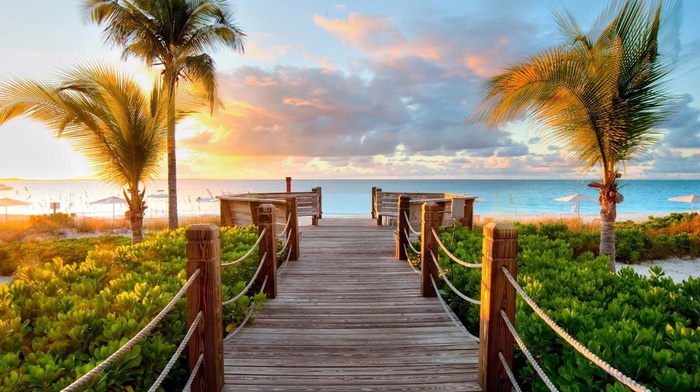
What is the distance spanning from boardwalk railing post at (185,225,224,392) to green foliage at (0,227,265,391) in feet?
0.59

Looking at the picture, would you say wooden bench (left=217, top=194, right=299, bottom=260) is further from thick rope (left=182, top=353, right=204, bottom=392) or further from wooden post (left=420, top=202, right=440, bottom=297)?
thick rope (left=182, top=353, right=204, bottom=392)

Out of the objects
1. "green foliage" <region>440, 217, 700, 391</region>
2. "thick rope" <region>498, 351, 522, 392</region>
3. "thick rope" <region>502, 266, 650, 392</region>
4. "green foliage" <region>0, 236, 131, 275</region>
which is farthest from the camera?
"green foliage" <region>0, 236, 131, 275</region>

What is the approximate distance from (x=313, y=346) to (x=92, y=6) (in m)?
12.2

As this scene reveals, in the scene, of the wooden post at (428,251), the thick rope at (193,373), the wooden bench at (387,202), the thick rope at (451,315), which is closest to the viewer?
the thick rope at (193,373)

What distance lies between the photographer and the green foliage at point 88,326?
2.06 meters

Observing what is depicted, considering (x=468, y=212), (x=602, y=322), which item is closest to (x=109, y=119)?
(x=468, y=212)

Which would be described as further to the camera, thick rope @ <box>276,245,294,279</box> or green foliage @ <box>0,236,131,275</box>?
green foliage @ <box>0,236,131,275</box>

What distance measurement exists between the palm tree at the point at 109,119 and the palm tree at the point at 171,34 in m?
0.69

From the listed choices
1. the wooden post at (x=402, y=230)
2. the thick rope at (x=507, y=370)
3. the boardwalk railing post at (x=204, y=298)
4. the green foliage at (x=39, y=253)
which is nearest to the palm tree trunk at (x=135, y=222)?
the green foliage at (x=39, y=253)

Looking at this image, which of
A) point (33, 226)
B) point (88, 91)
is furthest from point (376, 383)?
point (33, 226)

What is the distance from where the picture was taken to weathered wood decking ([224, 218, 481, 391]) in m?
3.02

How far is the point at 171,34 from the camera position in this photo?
11.1 m

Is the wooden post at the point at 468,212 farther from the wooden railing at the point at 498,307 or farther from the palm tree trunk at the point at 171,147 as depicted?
the palm tree trunk at the point at 171,147

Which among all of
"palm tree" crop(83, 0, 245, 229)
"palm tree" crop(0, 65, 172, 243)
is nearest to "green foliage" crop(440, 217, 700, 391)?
"palm tree" crop(0, 65, 172, 243)
